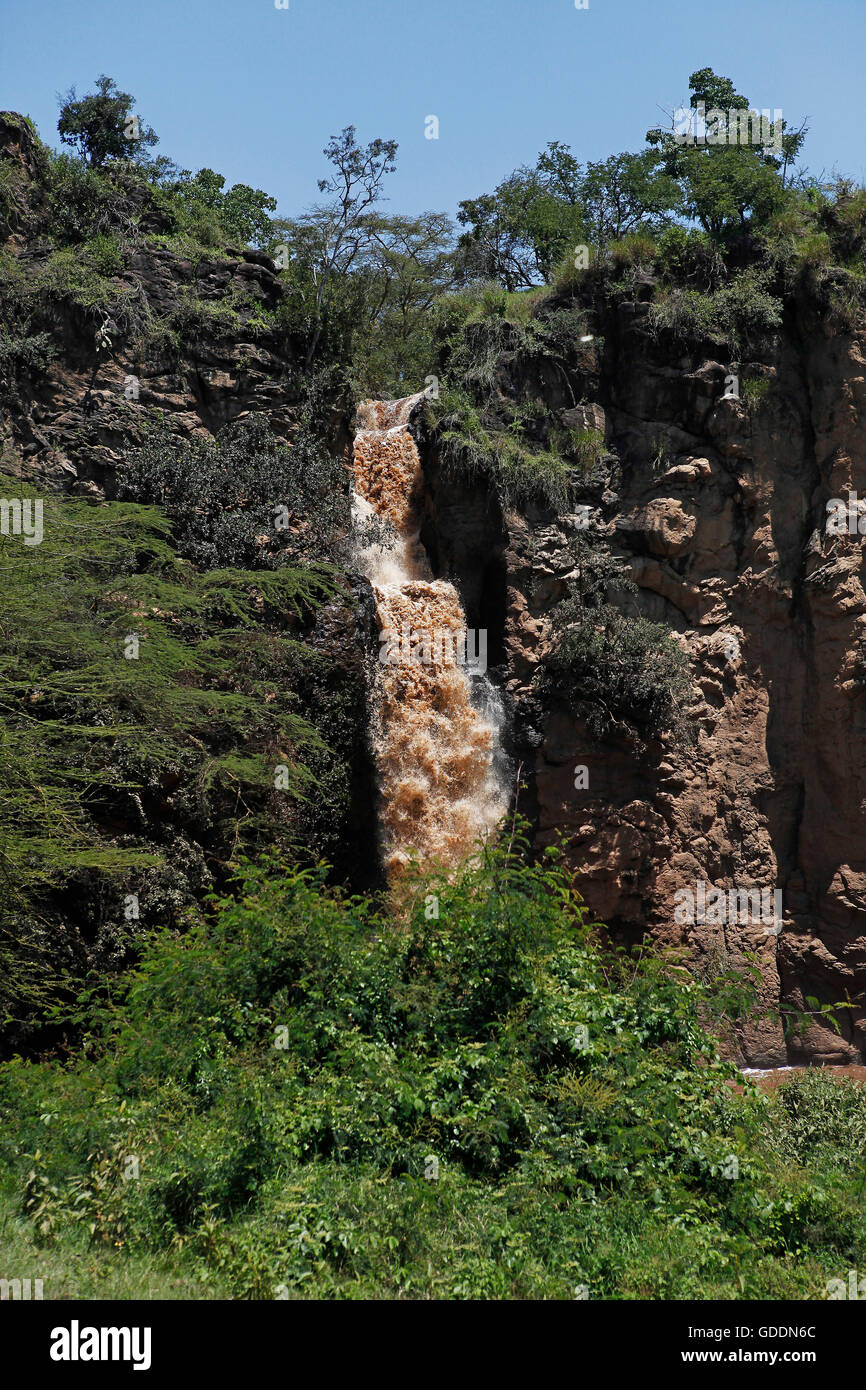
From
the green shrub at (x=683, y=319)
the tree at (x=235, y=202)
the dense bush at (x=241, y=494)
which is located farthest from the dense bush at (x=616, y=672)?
the tree at (x=235, y=202)

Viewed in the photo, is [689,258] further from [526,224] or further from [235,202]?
[235,202]

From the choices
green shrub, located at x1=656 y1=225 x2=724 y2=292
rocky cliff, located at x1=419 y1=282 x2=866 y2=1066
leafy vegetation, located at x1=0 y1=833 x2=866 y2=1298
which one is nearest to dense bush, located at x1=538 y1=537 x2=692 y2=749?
rocky cliff, located at x1=419 y1=282 x2=866 y2=1066

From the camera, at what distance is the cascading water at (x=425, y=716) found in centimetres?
1470

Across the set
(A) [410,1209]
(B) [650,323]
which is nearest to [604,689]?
(B) [650,323]

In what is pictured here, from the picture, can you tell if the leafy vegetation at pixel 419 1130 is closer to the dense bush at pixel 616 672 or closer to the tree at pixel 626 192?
the dense bush at pixel 616 672

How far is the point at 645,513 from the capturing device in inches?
652

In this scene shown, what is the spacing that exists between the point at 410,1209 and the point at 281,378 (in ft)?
44.1

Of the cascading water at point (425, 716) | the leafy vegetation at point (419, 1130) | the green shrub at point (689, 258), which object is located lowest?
the leafy vegetation at point (419, 1130)

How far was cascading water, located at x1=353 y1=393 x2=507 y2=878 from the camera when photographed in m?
14.7

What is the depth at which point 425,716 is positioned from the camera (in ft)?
49.6

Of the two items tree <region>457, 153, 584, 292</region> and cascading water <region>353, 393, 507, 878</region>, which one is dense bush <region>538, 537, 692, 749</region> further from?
tree <region>457, 153, 584, 292</region>

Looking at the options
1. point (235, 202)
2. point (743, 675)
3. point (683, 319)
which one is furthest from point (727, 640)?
Answer: point (235, 202)

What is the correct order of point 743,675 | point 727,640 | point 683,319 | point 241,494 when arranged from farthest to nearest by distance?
point 683,319, point 743,675, point 727,640, point 241,494

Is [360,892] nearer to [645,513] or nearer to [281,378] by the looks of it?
[645,513]
